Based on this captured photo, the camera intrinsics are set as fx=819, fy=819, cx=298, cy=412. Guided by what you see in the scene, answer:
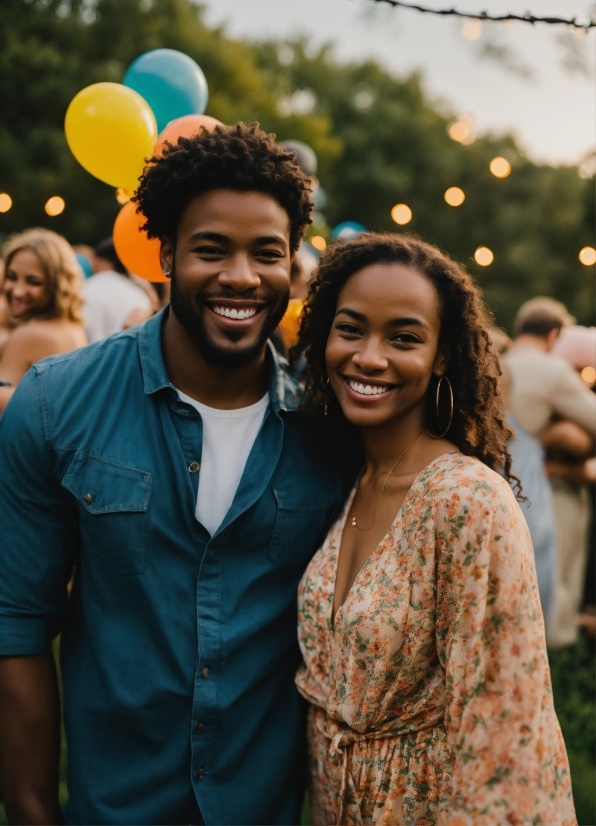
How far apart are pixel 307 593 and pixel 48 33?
57.2 ft

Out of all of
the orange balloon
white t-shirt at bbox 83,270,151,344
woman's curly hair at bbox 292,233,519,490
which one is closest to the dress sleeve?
woman's curly hair at bbox 292,233,519,490

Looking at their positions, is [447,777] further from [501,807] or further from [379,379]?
[379,379]

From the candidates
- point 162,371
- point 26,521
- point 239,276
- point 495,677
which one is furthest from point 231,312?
point 495,677

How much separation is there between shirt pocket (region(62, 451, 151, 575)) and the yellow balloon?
1544 mm

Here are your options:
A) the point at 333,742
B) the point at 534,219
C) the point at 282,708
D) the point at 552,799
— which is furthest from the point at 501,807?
the point at 534,219

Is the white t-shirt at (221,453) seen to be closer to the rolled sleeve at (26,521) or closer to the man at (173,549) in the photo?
the man at (173,549)

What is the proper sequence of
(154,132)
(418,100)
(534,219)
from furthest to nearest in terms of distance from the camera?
1. (418,100)
2. (534,219)
3. (154,132)

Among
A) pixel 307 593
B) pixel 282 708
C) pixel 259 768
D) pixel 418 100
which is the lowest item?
pixel 259 768

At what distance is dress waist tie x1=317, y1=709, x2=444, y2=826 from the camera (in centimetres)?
210

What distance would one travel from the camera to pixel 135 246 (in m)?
3.07

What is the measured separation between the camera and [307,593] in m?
2.26

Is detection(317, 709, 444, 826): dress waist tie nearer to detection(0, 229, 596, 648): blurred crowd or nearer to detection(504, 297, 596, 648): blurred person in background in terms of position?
detection(0, 229, 596, 648): blurred crowd

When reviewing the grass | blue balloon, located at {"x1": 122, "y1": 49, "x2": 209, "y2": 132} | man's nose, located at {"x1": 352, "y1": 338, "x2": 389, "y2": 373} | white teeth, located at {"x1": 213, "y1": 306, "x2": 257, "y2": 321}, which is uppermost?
blue balloon, located at {"x1": 122, "y1": 49, "x2": 209, "y2": 132}

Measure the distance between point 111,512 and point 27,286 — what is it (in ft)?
8.50
